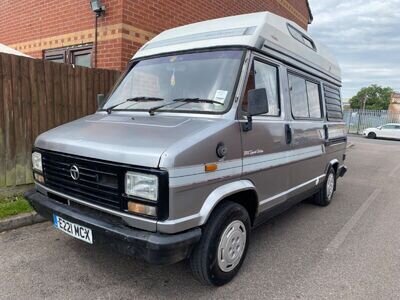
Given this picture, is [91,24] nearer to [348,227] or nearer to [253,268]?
[253,268]

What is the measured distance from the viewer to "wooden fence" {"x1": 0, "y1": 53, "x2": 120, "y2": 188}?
528 cm

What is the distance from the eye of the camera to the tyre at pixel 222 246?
10.1 ft

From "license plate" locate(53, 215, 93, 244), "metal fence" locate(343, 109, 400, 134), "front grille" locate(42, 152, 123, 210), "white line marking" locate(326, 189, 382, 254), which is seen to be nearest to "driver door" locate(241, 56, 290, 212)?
"white line marking" locate(326, 189, 382, 254)

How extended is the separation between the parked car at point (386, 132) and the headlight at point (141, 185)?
29614 millimetres

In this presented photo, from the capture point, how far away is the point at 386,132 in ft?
92.9

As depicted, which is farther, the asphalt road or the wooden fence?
the wooden fence

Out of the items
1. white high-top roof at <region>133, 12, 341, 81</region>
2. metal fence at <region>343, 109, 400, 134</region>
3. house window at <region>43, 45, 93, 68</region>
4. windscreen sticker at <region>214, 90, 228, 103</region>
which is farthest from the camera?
metal fence at <region>343, 109, 400, 134</region>

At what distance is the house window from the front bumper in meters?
5.41

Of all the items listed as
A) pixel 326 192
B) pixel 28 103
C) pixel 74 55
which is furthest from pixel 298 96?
pixel 74 55

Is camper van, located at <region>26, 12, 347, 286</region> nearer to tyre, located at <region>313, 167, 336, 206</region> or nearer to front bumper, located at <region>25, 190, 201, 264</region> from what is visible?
front bumper, located at <region>25, 190, 201, 264</region>

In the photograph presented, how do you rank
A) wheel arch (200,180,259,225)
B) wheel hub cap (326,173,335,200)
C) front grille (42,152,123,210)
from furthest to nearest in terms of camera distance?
1. wheel hub cap (326,173,335,200)
2. wheel arch (200,180,259,225)
3. front grille (42,152,123,210)

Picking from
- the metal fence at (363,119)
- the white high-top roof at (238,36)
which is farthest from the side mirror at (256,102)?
the metal fence at (363,119)

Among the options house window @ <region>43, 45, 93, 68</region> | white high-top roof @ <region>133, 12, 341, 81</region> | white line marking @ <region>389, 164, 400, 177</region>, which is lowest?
white line marking @ <region>389, 164, 400, 177</region>

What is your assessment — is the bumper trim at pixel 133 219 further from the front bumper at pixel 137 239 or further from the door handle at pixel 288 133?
the door handle at pixel 288 133
